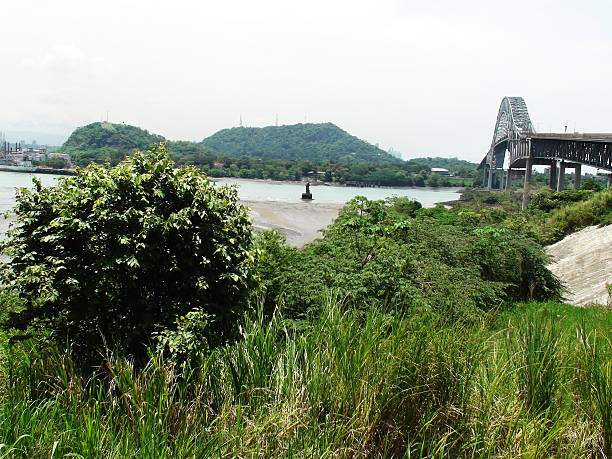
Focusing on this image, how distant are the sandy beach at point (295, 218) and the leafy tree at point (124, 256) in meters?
23.4

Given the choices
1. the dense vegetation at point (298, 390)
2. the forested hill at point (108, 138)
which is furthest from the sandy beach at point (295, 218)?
the forested hill at point (108, 138)

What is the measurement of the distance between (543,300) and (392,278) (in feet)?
26.2

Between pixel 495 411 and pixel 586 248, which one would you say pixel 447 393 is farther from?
pixel 586 248

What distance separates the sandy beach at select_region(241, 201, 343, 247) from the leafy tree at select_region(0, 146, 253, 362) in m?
23.4

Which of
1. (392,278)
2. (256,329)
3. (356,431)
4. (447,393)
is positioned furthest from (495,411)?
(392,278)

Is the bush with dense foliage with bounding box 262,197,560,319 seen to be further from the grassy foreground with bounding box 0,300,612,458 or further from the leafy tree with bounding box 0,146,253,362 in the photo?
the grassy foreground with bounding box 0,300,612,458

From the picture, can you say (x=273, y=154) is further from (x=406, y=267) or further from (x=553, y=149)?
(x=406, y=267)

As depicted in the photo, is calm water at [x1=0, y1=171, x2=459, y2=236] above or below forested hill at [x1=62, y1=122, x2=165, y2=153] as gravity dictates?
below

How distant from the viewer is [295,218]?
4341 centimetres

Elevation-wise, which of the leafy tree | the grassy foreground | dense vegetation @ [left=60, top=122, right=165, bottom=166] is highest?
dense vegetation @ [left=60, top=122, right=165, bottom=166]

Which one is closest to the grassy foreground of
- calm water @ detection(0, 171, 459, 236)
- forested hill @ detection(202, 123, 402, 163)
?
calm water @ detection(0, 171, 459, 236)

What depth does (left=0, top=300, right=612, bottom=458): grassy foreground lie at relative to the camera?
3125 mm

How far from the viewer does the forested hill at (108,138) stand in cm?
8381

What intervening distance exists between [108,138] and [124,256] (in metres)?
88.8
